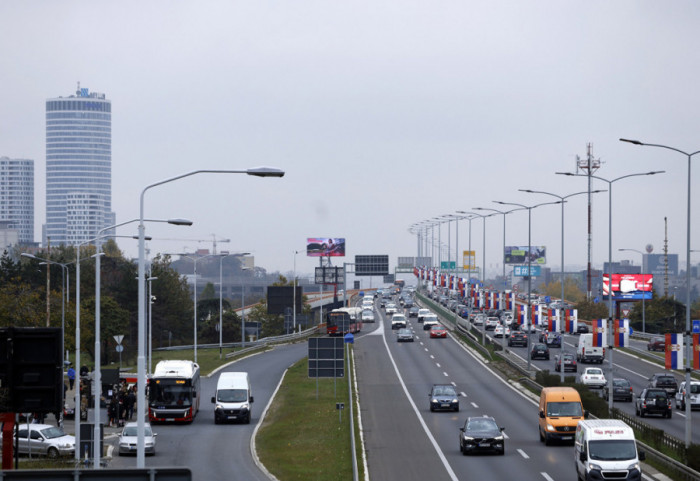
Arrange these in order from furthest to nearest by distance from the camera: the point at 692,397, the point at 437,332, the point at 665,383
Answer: the point at 437,332 → the point at 665,383 → the point at 692,397

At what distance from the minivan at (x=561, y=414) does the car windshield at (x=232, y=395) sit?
700 inches

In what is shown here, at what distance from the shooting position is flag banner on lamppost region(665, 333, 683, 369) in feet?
210

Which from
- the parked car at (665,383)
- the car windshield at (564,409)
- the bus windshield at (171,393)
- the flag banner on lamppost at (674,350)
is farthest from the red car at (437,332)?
the car windshield at (564,409)

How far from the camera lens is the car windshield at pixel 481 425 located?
39.8 meters

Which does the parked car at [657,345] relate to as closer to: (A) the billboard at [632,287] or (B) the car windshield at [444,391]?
(A) the billboard at [632,287]

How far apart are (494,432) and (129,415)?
22219 mm

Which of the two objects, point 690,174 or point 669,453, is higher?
point 690,174

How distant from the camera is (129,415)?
54.4 metres

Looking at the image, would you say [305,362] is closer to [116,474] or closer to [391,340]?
[391,340]

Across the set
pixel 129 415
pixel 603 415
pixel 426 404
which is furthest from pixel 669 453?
pixel 129 415

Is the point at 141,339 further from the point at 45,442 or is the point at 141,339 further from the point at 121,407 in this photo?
the point at 121,407

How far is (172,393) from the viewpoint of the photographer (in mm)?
52969

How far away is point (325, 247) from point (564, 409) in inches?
5864

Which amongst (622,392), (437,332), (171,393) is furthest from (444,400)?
(437,332)
